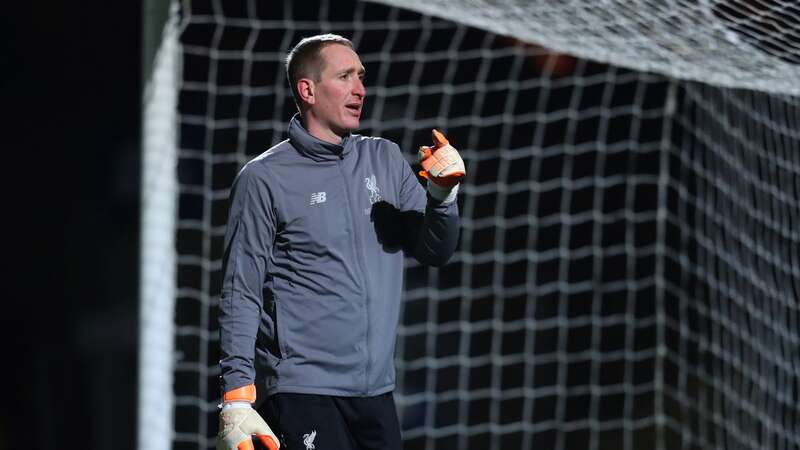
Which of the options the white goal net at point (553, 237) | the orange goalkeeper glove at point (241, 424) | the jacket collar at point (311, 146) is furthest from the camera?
the white goal net at point (553, 237)

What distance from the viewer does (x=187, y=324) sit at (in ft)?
14.9

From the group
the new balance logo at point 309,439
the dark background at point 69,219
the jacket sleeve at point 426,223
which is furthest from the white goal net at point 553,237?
the new balance logo at point 309,439

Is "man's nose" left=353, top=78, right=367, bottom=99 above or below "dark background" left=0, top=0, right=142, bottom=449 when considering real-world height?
above

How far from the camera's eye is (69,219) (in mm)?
2676

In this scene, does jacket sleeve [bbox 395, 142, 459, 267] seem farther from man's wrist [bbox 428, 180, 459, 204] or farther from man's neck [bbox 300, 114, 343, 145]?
man's neck [bbox 300, 114, 343, 145]

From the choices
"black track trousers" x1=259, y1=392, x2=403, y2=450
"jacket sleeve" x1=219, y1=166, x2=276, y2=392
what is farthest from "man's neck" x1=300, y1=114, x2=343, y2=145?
"black track trousers" x1=259, y1=392, x2=403, y2=450

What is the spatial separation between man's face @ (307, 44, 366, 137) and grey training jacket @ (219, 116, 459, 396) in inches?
2.3

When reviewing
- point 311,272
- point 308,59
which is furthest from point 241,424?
point 308,59

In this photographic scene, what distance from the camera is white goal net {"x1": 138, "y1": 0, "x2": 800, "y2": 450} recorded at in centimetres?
437

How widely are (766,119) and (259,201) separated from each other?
2.39 metres

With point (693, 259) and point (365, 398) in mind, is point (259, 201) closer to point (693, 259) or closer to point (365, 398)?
point (365, 398)

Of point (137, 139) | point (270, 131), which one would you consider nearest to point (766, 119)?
point (270, 131)

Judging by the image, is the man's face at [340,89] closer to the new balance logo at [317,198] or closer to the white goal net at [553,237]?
the new balance logo at [317,198]

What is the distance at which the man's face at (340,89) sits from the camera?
2.15m
